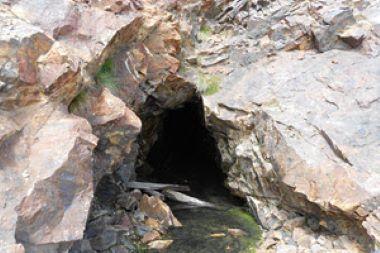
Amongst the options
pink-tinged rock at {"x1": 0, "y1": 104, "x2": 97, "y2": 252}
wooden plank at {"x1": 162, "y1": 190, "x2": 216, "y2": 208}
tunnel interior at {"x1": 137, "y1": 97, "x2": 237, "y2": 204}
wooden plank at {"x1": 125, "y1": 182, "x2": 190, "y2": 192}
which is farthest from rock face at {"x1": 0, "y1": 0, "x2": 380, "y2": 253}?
tunnel interior at {"x1": 137, "y1": 97, "x2": 237, "y2": 204}

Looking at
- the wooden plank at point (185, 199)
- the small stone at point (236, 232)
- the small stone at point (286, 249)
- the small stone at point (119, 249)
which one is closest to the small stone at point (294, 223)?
the small stone at point (286, 249)

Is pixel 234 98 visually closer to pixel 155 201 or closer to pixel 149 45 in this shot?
pixel 149 45

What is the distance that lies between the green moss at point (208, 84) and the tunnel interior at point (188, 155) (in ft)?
3.99

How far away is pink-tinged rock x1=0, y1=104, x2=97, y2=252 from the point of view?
756 centimetres

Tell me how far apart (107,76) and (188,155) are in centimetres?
878

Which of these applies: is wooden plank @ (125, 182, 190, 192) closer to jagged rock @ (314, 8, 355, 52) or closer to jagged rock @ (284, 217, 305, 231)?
jagged rock @ (284, 217, 305, 231)

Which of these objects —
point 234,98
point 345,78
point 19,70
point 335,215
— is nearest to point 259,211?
point 335,215

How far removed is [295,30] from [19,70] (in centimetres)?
932

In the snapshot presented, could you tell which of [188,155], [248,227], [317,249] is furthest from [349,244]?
[188,155]

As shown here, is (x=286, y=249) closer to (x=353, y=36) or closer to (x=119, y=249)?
(x=119, y=249)

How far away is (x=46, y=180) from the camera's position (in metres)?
7.96

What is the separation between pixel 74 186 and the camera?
27.9 feet

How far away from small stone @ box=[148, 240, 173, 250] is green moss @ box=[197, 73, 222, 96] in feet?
16.9

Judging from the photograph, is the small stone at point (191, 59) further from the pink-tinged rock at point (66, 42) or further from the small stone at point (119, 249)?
the small stone at point (119, 249)
